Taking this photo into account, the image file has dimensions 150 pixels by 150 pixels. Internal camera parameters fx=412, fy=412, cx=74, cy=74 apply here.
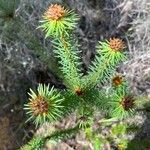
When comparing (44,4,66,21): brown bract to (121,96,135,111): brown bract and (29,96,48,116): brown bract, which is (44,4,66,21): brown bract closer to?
(29,96,48,116): brown bract

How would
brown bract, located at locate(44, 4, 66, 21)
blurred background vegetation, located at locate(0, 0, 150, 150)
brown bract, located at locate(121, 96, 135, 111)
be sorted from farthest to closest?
blurred background vegetation, located at locate(0, 0, 150, 150) → brown bract, located at locate(121, 96, 135, 111) → brown bract, located at locate(44, 4, 66, 21)

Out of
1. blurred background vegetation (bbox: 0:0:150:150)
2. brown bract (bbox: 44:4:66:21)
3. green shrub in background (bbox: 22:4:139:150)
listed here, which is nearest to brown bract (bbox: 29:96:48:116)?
green shrub in background (bbox: 22:4:139:150)

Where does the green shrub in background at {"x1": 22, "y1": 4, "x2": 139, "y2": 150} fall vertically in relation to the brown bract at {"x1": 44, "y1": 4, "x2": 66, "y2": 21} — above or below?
below

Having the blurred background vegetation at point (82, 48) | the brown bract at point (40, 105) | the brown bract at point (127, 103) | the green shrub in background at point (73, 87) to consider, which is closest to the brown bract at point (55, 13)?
the green shrub in background at point (73, 87)

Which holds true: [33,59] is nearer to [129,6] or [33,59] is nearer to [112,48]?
[129,6]

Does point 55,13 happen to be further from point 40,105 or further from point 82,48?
point 82,48

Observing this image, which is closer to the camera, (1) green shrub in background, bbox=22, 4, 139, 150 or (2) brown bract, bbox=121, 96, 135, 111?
(1) green shrub in background, bbox=22, 4, 139, 150
